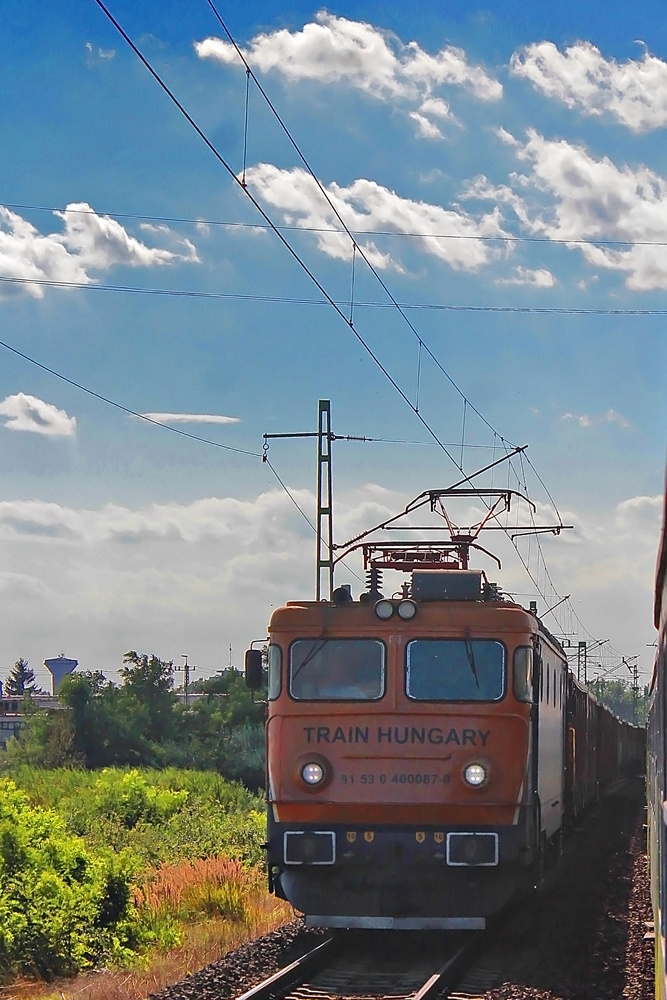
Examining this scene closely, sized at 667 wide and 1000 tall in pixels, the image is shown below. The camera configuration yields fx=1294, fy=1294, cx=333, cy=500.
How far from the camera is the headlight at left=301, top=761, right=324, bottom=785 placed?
11758mm

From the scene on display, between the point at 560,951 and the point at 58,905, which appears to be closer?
the point at 560,951

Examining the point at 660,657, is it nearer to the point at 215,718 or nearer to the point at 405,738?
the point at 405,738

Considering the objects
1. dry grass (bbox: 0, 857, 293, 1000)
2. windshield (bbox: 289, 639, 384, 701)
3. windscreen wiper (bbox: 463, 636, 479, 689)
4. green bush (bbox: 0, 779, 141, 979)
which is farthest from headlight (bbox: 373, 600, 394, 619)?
green bush (bbox: 0, 779, 141, 979)

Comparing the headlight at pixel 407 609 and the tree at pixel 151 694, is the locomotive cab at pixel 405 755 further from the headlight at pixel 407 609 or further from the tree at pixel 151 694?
the tree at pixel 151 694

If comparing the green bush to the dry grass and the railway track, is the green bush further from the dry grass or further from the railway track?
the railway track

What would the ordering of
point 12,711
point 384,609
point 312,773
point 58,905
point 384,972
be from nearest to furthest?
point 384,972 → point 312,773 → point 384,609 → point 58,905 → point 12,711

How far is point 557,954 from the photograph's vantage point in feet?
38.6

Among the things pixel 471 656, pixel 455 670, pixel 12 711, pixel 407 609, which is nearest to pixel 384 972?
pixel 455 670

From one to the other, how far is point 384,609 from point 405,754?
1.33m

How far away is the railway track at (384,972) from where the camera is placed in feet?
32.1

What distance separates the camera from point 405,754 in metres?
11.7

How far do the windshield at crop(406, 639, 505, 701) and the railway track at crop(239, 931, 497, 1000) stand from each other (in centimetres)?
225

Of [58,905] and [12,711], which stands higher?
[58,905]

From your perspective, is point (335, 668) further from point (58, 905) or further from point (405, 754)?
point (58, 905)
